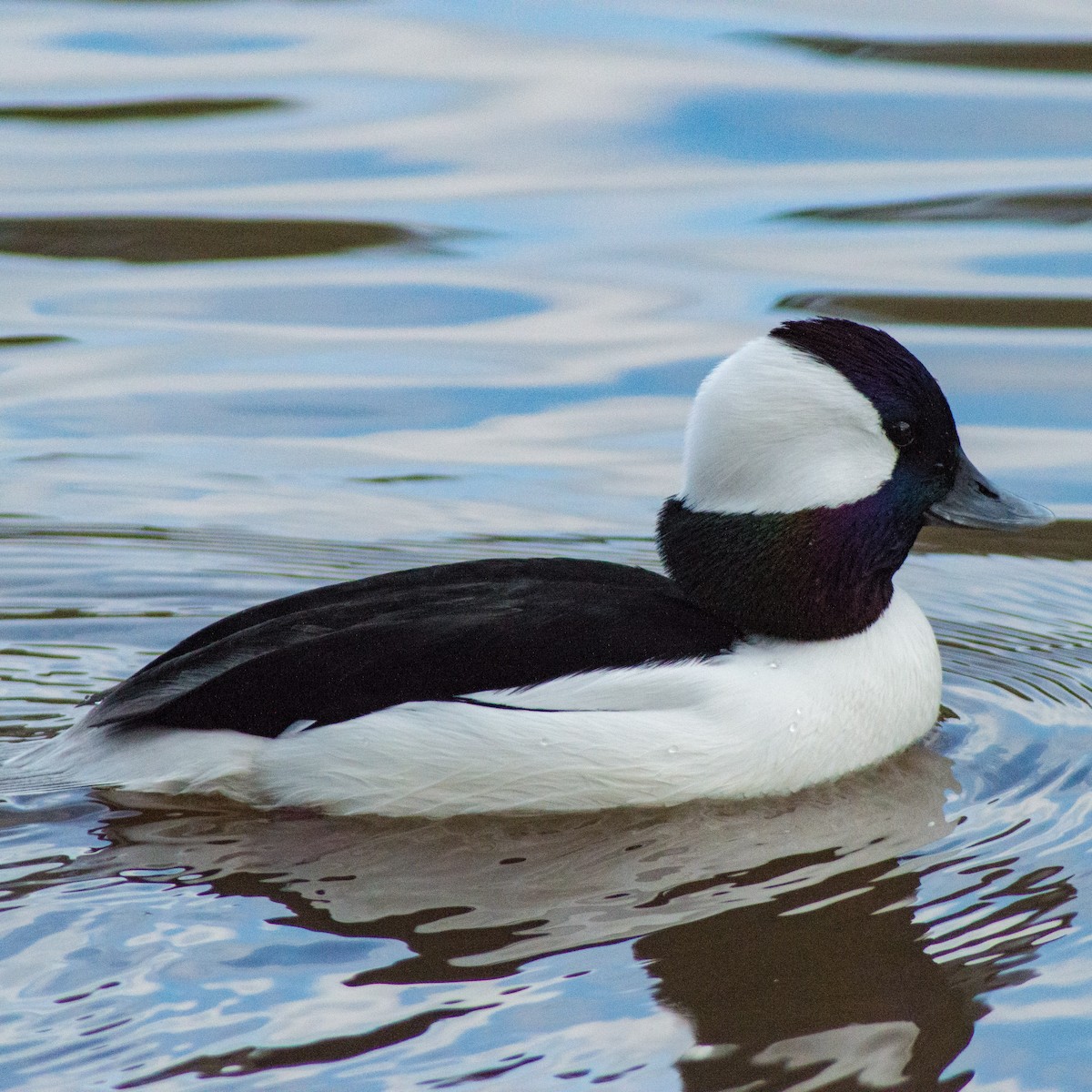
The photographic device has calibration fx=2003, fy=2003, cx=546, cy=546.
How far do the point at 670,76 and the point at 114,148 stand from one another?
333cm

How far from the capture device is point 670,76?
1205 centimetres

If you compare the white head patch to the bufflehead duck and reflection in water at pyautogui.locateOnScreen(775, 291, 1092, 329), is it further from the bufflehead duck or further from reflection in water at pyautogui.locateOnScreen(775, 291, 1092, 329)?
reflection in water at pyautogui.locateOnScreen(775, 291, 1092, 329)

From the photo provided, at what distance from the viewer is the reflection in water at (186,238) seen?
32.8 feet

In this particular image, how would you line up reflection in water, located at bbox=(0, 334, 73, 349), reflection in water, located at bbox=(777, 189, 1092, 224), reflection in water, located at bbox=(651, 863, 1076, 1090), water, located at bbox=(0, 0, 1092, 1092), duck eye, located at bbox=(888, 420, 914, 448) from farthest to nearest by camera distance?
→ reflection in water, located at bbox=(777, 189, 1092, 224) < reflection in water, located at bbox=(0, 334, 73, 349) < duck eye, located at bbox=(888, 420, 914, 448) < water, located at bbox=(0, 0, 1092, 1092) < reflection in water, located at bbox=(651, 863, 1076, 1090)

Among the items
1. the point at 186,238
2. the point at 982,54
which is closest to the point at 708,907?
the point at 186,238

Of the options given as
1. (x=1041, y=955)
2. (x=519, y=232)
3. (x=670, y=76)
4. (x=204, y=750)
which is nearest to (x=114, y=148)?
(x=519, y=232)

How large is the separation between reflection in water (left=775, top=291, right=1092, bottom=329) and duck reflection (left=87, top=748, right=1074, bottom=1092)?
425 centimetres

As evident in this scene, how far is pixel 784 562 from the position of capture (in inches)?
196

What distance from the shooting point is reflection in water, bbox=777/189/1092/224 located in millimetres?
10305

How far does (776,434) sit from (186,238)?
5907mm

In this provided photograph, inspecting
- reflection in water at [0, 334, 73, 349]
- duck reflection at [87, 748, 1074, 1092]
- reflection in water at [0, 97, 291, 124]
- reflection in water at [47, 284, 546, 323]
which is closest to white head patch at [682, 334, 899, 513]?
duck reflection at [87, 748, 1074, 1092]

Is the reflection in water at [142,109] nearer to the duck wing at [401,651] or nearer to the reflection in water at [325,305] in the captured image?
Answer: the reflection in water at [325,305]

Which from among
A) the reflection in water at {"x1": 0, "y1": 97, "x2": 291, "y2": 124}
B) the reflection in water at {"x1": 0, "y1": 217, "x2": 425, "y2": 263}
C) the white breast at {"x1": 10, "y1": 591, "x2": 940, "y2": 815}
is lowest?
the white breast at {"x1": 10, "y1": 591, "x2": 940, "y2": 815}

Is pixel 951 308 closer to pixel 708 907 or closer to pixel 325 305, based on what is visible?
pixel 325 305
